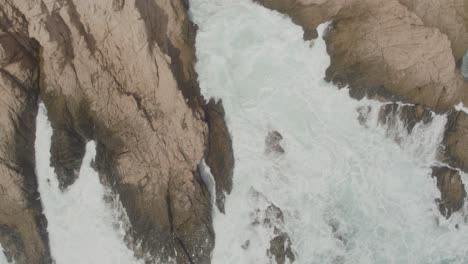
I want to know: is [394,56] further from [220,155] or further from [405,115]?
[220,155]

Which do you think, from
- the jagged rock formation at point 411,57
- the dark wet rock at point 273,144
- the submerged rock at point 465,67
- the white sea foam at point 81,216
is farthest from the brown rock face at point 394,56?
the white sea foam at point 81,216

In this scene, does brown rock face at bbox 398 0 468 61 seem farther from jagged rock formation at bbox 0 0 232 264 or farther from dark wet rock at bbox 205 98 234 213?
jagged rock formation at bbox 0 0 232 264

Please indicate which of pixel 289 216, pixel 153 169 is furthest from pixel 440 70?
pixel 153 169

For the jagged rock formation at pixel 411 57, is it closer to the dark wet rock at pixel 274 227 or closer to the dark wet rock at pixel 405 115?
the dark wet rock at pixel 405 115

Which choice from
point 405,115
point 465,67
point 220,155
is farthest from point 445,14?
point 220,155

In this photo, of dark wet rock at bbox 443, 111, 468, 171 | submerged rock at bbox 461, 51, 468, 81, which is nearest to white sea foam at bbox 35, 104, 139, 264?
dark wet rock at bbox 443, 111, 468, 171

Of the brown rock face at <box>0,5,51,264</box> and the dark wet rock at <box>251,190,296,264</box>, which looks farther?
the dark wet rock at <box>251,190,296,264</box>

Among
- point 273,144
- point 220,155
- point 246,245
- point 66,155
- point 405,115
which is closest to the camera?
point 246,245
